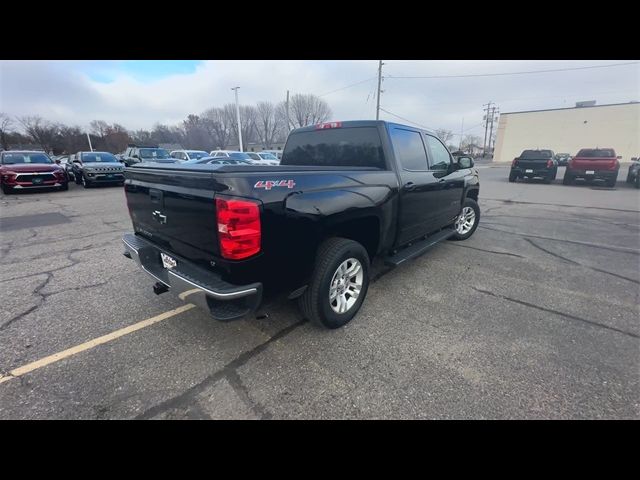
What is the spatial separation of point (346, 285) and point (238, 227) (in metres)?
1.45

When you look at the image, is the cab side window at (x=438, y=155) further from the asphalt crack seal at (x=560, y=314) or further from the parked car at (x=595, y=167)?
the parked car at (x=595, y=167)

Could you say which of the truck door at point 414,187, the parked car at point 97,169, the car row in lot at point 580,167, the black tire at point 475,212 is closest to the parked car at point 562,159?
the car row in lot at point 580,167

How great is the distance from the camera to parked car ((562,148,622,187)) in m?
14.8

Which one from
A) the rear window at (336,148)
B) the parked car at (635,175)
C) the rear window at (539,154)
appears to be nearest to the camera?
the rear window at (336,148)

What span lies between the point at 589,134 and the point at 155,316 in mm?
59458

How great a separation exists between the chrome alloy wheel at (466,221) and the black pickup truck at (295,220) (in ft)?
6.36

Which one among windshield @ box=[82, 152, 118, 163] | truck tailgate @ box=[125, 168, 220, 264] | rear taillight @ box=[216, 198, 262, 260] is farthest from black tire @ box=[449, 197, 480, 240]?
windshield @ box=[82, 152, 118, 163]

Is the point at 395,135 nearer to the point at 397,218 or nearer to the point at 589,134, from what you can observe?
the point at 397,218

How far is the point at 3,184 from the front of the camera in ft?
36.1

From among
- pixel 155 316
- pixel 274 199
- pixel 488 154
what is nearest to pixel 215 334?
pixel 155 316

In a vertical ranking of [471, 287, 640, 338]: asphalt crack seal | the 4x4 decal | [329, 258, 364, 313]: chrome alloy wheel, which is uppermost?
the 4x4 decal

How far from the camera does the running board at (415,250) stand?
3.60 metres

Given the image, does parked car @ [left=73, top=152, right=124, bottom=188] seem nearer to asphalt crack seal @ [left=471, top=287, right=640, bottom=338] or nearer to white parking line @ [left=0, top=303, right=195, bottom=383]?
white parking line @ [left=0, top=303, right=195, bottom=383]

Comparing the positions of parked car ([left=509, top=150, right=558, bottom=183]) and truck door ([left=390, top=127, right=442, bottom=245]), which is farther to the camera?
parked car ([left=509, top=150, right=558, bottom=183])
